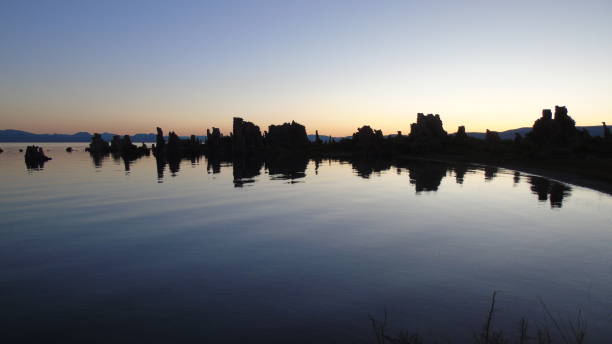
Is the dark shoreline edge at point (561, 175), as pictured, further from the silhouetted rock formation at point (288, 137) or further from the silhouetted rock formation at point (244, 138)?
the silhouetted rock formation at point (288, 137)

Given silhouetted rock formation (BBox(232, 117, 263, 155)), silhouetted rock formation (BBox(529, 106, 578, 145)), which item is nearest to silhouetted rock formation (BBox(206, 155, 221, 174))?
silhouetted rock formation (BBox(232, 117, 263, 155))

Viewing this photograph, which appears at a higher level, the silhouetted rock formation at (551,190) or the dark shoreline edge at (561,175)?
the dark shoreline edge at (561,175)

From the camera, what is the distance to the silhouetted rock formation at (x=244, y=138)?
173 meters

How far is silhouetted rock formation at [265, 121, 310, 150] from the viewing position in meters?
190

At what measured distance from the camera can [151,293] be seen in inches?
503

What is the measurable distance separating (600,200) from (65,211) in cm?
4581

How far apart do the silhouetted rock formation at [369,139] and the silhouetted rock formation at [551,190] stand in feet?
325

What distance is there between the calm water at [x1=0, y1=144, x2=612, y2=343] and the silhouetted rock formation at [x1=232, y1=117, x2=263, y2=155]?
142 m

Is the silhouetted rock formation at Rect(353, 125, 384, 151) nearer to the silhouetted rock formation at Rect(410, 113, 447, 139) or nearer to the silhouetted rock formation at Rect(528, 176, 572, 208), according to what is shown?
the silhouetted rock formation at Rect(410, 113, 447, 139)

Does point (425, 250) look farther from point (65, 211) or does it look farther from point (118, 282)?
point (65, 211)

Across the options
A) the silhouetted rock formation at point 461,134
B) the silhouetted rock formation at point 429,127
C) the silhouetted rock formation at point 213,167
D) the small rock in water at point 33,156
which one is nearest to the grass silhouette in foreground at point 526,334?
the silhouetted rock formation at point 213,167

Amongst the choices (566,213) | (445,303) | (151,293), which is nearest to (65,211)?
(151,293)

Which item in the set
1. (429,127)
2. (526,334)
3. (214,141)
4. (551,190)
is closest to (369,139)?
(429,127)

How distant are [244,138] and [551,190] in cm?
15068
